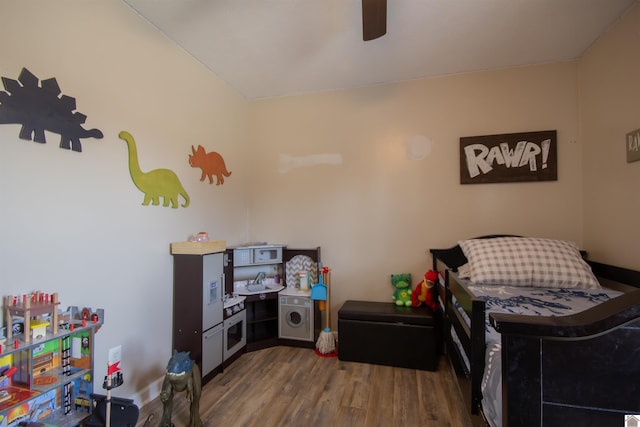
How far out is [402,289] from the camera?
2576 mm

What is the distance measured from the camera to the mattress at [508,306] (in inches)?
37.2

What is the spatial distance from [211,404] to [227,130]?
7.44 ft

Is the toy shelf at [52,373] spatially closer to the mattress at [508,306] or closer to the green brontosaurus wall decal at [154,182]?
the green brontosaurus wall decal at [154,182]

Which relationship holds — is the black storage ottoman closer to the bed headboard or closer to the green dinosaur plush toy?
the green dinosaur plush toy

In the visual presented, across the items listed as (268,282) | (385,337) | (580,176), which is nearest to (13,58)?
(268,282)

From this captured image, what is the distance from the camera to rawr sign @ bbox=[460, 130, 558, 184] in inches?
92.8

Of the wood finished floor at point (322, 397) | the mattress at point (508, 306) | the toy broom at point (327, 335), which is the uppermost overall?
the mattress at point (508, 306)

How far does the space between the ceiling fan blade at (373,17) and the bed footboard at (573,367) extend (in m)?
1.35

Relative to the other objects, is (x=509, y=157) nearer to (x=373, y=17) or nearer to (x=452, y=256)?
(x=452, y=256)

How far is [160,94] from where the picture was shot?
1961 millimetres

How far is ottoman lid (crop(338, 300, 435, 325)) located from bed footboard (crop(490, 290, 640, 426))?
151 centimetres

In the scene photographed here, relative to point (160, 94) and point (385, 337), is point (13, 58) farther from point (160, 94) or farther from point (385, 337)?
point (385, 337)

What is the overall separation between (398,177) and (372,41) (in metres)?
1.18

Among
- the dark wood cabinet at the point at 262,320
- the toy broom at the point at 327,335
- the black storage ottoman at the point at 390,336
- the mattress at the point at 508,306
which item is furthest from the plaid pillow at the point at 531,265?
the dark wood cabinet at the point at 262,320
